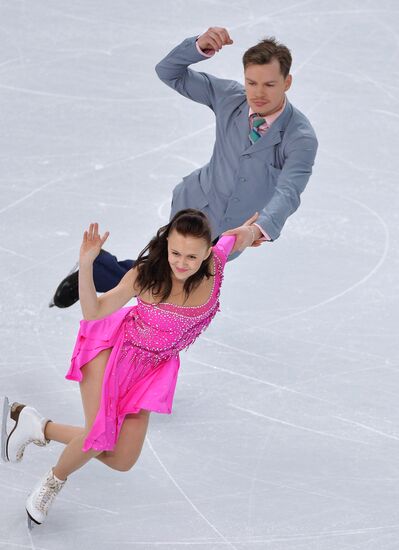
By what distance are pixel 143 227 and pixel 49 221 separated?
1.50 feet

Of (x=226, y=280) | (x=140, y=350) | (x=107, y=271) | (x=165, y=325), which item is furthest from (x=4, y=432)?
(x=226, y=280)

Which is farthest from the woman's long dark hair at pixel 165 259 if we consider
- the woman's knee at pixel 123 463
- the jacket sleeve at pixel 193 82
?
the jacket sleeve at pixel 193 82

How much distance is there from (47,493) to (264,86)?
1.67 meters

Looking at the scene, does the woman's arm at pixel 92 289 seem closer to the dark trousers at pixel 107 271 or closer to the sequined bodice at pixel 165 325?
the sequined bodice at pixel 165 325

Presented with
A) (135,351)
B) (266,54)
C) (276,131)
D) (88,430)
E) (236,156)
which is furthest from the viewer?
(236,156)

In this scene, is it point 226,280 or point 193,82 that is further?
point 226,280

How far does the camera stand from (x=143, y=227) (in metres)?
5.95

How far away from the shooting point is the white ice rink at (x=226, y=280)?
13.8 feet

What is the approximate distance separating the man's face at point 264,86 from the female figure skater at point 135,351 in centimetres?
62

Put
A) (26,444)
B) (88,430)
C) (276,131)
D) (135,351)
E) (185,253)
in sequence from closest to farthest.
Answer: (185,253) < (88,430) < (135,351) < (26,444) < (276,131)

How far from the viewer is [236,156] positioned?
15.5 feet

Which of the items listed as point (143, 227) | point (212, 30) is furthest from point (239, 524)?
point (143, 227)

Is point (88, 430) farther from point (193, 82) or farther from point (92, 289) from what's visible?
point (193, 82)

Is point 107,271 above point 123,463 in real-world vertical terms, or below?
above
